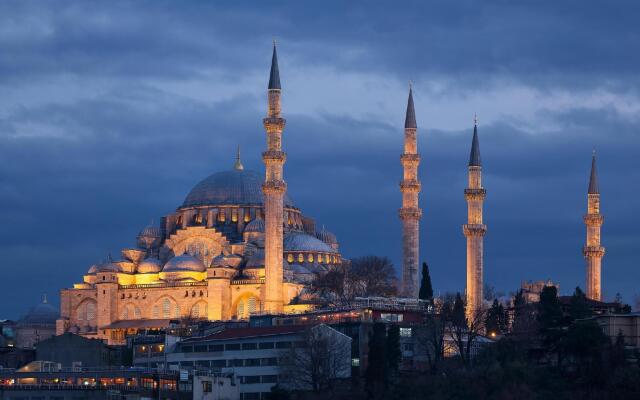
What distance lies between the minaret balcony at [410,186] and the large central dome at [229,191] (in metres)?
15.1

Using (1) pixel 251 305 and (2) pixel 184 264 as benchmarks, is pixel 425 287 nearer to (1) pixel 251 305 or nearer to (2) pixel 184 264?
Result: (1) pixel 251 305

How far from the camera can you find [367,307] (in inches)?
3174

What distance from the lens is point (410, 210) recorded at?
314 feet

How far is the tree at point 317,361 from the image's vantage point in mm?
71625

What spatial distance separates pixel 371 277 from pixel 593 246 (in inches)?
581

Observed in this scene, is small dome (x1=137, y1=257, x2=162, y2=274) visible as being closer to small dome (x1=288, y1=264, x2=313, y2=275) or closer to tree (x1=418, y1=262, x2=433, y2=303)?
small dome (x1=288, y1=264, x2=313, y2=275)

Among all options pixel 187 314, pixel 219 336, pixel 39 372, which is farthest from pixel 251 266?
pixel 39 372

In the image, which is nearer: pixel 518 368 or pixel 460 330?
pixel 518 368

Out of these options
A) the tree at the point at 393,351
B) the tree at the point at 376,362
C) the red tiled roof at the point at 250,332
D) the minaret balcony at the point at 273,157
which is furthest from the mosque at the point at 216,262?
the tree at the point at 376,362

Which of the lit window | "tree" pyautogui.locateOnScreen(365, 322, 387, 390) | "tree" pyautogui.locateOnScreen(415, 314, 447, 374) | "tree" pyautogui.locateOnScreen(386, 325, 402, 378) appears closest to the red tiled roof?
the lit window

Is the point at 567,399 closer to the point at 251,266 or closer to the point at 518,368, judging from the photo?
the point at 518,368

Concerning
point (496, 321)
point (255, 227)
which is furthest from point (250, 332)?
point (255, 227)

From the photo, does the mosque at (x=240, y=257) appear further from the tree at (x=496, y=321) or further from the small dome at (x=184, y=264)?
the tree at (x=496, y=321)

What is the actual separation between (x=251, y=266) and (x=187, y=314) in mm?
4771
